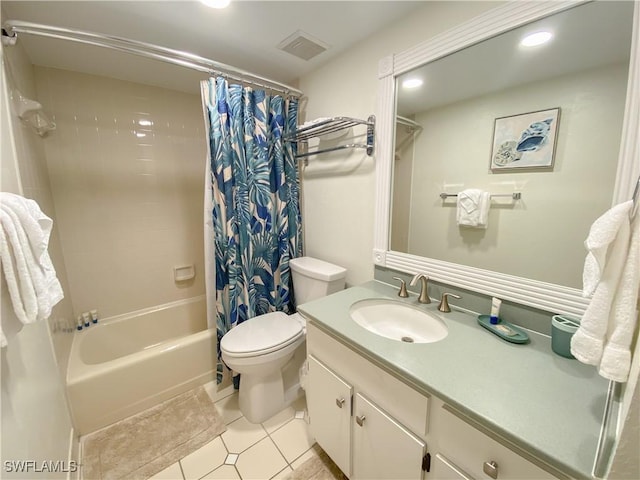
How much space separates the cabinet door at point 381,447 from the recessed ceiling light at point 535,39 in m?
1.44

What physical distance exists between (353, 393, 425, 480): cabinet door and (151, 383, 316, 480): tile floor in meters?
0.44

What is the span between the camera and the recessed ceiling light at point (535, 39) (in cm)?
91

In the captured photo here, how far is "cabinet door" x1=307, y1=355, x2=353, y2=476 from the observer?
42.5 inches

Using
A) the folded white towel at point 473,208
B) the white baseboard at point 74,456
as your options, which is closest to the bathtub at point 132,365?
the white baseboard at point 74,456

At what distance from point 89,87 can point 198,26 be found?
3.82 feet

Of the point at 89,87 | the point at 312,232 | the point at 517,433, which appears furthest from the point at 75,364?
the point at 517,433

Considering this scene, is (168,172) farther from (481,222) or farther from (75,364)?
(481,222)

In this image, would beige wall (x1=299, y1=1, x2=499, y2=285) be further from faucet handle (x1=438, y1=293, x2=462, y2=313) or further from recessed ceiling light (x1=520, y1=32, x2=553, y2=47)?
faucet handle (x1=438, y1=293, x2=462, y2=313)

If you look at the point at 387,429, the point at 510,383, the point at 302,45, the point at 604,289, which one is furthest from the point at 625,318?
the point at 302,45

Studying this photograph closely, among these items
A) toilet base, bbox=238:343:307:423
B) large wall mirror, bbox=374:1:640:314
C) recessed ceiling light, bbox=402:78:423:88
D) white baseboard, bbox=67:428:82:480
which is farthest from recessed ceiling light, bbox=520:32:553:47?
white baseboard, bbox=67:428:82:480

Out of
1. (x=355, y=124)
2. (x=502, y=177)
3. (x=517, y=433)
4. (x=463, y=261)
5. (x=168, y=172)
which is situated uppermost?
(x=355, y=124)

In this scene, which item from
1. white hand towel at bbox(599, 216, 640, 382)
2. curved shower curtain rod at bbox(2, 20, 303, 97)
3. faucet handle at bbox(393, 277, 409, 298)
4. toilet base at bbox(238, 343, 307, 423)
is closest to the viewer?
white hand towel at bbox(599, 216, 640, 382)

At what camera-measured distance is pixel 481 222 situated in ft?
3.71

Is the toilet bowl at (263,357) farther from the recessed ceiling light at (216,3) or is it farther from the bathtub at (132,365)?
the recessed ceiling light at (216,3)
